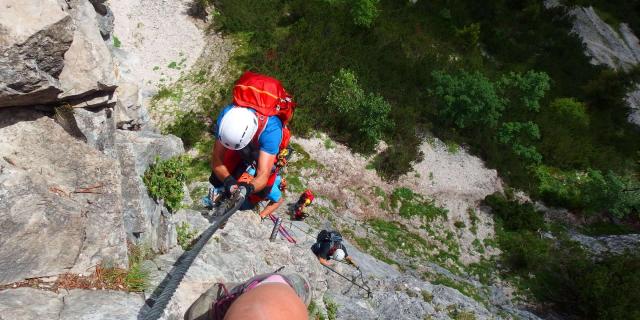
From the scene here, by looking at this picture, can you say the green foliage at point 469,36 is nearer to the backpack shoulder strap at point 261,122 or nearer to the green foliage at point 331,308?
the green foliage at point 331,308

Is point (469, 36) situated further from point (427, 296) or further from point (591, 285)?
point (427, 296)

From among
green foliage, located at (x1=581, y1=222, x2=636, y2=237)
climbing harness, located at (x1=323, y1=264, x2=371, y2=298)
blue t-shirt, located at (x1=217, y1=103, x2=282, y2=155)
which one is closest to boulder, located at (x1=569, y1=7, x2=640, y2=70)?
green foliage, located at (x1=581, y1=222, x2=636, y2=237)

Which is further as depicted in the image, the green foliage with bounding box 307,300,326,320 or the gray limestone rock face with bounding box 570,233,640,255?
the gray limestone rock face with bounding box 570,233,640,255

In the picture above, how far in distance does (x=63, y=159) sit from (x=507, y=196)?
1409 cm

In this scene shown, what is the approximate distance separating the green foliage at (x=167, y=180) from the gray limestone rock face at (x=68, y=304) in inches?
67.1

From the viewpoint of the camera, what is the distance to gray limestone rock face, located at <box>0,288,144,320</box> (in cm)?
321

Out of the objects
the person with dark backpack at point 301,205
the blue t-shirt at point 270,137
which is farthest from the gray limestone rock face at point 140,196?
the person with dark backpack at point 301,205

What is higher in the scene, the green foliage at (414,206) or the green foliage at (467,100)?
the green foliage at (467,100)

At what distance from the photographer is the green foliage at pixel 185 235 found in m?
5.42

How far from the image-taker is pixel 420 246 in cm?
1167

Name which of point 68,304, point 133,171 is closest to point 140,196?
point 133,171

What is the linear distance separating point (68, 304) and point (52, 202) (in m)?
1.05

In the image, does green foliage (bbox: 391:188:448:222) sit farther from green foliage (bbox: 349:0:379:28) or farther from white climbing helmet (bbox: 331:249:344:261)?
green foliage (bbox: 349:0:379:28)

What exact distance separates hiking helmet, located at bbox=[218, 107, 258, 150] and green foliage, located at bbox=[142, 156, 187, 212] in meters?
1.56
